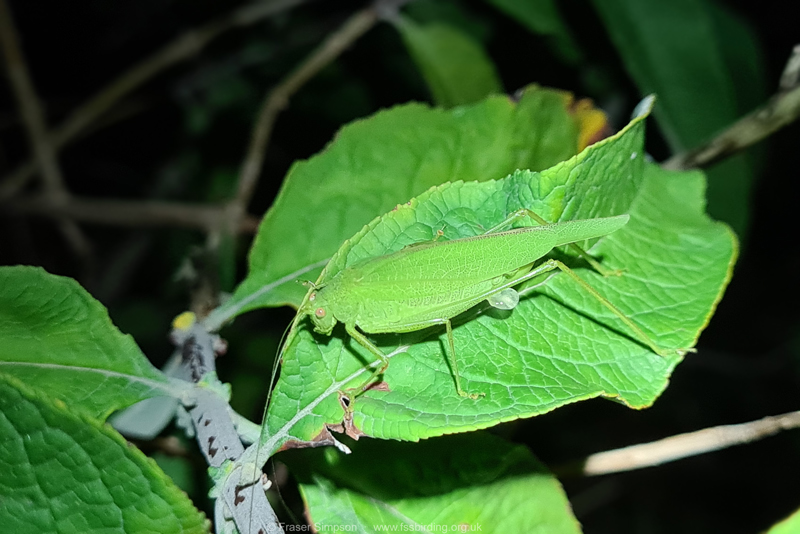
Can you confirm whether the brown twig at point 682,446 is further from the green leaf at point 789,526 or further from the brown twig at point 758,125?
the brown twig at point 758,125

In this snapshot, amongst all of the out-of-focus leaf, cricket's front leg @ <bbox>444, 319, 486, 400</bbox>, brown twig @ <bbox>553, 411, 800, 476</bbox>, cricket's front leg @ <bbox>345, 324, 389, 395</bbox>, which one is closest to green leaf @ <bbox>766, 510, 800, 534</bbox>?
brown twig @ <bbox>553, 411, 800, 476</bbox>

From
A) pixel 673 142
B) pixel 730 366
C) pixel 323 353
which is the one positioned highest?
pixel 673 142

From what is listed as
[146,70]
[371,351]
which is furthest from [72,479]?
[146,70]

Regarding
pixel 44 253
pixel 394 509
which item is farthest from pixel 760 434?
pixel 44 253

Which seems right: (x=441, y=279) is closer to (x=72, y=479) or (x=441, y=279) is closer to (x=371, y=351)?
(x=371, y=351)

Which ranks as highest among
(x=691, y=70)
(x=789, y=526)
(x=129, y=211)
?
(x=129, y=211)

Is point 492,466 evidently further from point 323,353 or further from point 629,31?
point 629,31

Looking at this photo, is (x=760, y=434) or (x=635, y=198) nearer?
(x=760, y=434)
